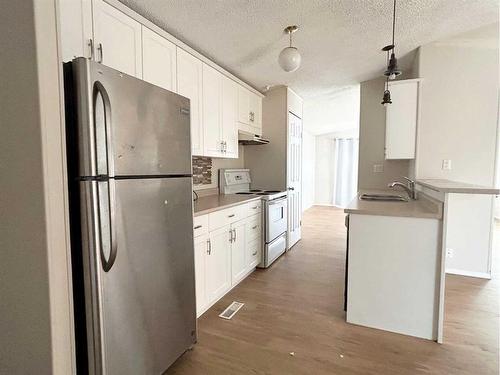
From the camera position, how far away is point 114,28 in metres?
1.81

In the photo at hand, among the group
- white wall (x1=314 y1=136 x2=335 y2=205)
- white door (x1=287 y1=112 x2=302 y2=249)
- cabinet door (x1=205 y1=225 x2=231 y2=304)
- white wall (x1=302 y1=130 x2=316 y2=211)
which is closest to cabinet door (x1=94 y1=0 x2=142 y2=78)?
cabinet door (x1=205 y1=225 x2=231 y2=304)

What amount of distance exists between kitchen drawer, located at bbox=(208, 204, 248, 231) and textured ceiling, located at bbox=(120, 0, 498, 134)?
5.23 ft

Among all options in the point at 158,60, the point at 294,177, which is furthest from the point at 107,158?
the point at 294,177

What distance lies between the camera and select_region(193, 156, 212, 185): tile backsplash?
10.5 ft

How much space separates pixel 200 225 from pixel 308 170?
6.58 m

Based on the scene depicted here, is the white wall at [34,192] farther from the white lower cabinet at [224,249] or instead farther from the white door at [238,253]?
the white door at [238,253]

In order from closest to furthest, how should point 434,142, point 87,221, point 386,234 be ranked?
point 87,221 < point 386,234 < point 434,142

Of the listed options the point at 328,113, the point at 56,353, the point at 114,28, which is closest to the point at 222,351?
the point at 56,353

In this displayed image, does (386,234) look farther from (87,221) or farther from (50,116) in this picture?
(50,116)

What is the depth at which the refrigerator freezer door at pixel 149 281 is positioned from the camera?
4.27ft

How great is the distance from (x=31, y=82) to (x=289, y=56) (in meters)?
1.80

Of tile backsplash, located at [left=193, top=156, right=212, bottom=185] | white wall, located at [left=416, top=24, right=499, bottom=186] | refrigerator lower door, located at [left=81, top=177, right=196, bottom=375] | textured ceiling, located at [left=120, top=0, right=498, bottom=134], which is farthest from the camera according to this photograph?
tile backsplash, located at [left=193, top=156, right=212, bottom=185]

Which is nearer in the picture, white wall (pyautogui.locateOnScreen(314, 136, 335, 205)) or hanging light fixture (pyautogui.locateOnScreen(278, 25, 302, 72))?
hanging light fixture (pyautogui.locateOnScreen(278, 25, 302, 72))

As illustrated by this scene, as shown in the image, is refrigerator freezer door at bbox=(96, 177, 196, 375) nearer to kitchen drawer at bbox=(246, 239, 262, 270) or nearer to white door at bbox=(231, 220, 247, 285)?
white door at bbox=(231, 220, 247, 285)
